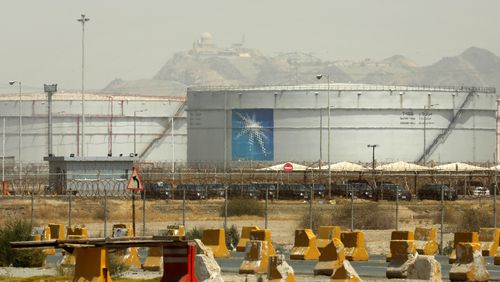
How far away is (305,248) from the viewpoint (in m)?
32.9

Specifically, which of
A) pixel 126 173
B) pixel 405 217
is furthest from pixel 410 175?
pixel 405 217

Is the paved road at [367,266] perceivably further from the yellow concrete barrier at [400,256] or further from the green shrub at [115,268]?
the green shrub at [115,268]

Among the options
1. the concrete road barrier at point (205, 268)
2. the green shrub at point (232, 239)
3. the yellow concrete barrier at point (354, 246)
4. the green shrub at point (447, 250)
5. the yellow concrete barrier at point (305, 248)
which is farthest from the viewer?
the green shrub at point (232, 239)

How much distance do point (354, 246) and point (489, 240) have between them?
3.38 m

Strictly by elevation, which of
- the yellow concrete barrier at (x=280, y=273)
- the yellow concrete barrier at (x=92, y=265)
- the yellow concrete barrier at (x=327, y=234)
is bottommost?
the yellow concrete barrier at (x=327, y=234)

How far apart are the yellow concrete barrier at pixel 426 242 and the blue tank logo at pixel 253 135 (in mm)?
75574

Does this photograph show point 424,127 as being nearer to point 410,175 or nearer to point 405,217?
point 410,175

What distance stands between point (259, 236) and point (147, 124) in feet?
356

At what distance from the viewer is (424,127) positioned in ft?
356

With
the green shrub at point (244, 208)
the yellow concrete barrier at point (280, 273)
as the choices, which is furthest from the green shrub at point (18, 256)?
the green shrub at point (244, 208)

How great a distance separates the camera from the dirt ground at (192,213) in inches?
1992

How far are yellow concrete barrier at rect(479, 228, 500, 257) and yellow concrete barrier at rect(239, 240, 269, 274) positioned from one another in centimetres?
715

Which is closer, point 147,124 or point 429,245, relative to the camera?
point 429,245

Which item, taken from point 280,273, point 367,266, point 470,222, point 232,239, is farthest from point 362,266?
point 470,222
